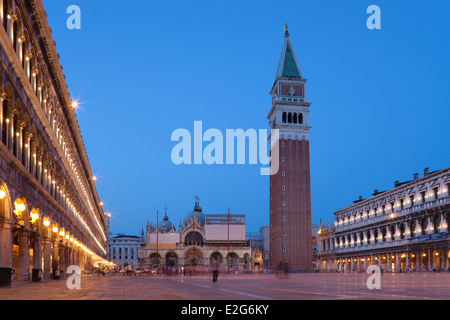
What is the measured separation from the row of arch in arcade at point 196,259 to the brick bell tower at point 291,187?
23591mm

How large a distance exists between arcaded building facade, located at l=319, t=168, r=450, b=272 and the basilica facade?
2434 cm

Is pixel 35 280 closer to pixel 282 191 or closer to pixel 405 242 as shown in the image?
pixel 405 242

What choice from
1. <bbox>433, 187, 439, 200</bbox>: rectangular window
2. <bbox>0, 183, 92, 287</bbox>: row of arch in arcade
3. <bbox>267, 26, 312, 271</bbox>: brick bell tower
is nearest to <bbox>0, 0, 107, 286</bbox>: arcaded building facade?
<bbox>0, 183, 92, 287</bbox>: row of arch in arcade

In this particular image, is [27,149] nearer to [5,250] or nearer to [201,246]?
[5,250]

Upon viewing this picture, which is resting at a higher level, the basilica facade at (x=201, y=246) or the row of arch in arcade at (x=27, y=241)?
the row of arch in arcade at (x=27, y=241)

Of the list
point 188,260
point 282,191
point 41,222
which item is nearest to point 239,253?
point 188,260

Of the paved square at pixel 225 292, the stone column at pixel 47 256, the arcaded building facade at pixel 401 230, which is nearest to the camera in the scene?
the paved square at pixel 225 292

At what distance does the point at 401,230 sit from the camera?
8112cm

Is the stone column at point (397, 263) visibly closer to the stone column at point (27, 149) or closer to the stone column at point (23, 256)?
the stone column at point (23, 256)

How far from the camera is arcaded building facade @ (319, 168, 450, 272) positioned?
224 ft

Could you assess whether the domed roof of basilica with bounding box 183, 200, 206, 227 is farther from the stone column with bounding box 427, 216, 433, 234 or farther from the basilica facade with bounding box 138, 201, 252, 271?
the stone column with bounding box 427, 216, 433, 234

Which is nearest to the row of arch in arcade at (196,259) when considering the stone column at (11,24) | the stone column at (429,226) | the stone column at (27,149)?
the stone column at (429,226)

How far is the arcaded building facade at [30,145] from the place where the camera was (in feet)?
70.1
